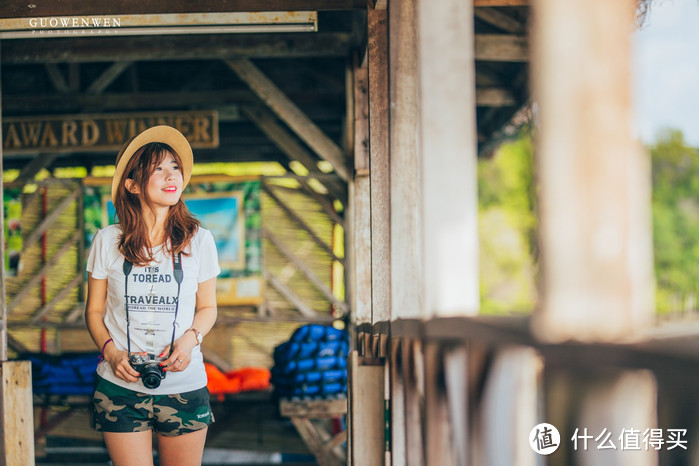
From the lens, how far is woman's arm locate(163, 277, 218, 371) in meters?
2.57

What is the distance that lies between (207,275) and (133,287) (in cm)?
28

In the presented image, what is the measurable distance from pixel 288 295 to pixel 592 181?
718 cm

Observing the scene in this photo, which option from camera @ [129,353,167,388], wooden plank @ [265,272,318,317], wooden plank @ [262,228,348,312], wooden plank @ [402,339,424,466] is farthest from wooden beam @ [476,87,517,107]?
camera @ [129,353,167,388]

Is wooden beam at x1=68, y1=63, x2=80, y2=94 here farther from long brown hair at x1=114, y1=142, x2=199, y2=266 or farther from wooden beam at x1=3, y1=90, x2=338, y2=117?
long brown hair at x1=114, y1=142, x2=199, y2=266

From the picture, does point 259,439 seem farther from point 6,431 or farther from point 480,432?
point 480,432

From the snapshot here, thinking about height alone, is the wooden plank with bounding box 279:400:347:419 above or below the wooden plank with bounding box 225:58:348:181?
below

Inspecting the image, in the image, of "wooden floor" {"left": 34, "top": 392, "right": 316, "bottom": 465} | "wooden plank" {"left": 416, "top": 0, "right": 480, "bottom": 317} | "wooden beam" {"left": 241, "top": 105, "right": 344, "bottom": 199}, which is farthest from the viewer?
"wooden beam" {"left": 241, "top": 105, "right": 344, "bottom": 199}

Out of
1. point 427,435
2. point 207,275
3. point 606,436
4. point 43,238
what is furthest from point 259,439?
point 606,436

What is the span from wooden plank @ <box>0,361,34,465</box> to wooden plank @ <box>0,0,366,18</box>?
1.77 m

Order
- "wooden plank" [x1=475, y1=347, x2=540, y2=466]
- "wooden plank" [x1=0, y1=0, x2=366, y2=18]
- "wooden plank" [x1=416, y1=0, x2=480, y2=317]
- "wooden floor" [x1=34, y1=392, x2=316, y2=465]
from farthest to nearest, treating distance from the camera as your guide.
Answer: "wooden floor" [x1=34, y1=392, x2=316, y2=465] → "wooden plank" [x1=0, y1=0, x2=366, y2=18] → "wooden plank" [x1=416, y1=0, x2=480, y2=317] → "wooden plank" [x1=475, y1=347, x2=540, y2=466]

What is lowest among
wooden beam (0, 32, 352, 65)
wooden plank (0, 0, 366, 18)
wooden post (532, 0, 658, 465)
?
wooden post (532, 0, 658, 465)

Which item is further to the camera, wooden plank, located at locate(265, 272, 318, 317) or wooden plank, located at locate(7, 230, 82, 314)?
wooden plank, located at locate(265, 272, 318, 317)

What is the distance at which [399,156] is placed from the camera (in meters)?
2.70

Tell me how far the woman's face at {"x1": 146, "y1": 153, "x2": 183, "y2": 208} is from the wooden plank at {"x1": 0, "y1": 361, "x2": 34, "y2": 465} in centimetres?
100
